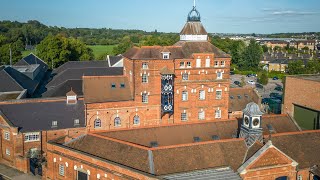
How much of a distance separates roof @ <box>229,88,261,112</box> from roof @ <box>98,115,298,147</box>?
54.9 feet

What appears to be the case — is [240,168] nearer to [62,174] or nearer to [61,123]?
[62,174]

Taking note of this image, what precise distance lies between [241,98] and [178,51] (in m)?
13.2

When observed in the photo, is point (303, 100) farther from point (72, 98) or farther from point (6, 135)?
point (6, 135)

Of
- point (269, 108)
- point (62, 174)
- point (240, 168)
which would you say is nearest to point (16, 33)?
point (269, 108)

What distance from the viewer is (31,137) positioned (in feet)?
133

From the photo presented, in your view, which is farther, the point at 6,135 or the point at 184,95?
the point at 184,95

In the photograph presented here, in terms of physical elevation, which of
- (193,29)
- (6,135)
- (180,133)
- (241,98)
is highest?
(193,29)

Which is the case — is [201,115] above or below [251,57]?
below

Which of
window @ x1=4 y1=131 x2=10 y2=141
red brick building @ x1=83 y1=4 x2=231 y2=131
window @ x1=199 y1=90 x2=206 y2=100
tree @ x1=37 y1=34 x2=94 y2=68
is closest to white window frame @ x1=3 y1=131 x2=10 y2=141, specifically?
window @ x1=4 y1=131 x2=10 y2=141

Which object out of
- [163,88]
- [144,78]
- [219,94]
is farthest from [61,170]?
[219,94]

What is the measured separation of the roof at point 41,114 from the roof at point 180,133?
11539 mm

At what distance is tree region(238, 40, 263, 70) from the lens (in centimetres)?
12688

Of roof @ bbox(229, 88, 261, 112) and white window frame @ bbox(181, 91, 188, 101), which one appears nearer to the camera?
white window frame @ bbox(181, 91, 188, 101)

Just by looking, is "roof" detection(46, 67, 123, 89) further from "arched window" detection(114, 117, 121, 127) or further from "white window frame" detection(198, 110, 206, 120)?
"white window frame" detection(198, 110, 206, 120)
